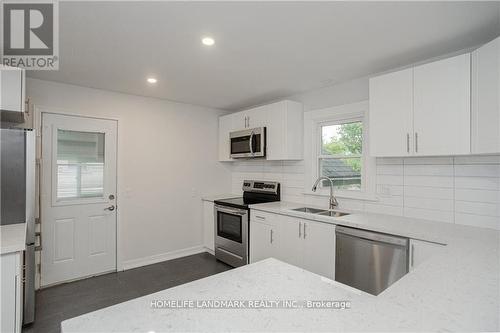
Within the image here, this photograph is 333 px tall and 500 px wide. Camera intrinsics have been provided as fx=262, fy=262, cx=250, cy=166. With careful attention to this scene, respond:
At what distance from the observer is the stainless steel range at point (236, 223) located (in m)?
3.46

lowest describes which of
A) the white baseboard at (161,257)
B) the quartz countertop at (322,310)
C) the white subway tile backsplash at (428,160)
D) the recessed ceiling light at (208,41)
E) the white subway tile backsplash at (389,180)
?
the white baseboard at (161,257)

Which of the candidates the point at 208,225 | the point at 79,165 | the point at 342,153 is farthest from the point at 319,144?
the point at 79,165

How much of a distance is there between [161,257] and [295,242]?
2143 mm

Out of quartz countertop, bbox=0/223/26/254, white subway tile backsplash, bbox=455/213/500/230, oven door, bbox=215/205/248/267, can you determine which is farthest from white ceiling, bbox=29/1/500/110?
oven door, bbox=215/205/248/267

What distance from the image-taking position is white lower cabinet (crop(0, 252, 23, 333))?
168 centimetres

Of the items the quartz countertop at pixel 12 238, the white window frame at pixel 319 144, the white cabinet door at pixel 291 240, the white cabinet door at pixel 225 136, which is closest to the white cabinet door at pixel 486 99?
the white window frame at pixel 319 144

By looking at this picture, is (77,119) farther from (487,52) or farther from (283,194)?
(487,52)

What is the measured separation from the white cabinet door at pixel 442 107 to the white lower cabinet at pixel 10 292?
3.13 m

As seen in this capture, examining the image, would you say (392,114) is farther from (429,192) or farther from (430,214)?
(430,214)

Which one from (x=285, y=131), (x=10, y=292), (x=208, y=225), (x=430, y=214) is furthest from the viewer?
(x=208, y=225)

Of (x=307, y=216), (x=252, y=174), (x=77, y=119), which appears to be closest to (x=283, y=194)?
(x=252, y=174)

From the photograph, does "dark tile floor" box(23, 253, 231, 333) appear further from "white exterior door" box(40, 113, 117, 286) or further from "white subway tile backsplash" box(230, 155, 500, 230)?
"white subway tile backsplash" box(230, 155, 500, 230)

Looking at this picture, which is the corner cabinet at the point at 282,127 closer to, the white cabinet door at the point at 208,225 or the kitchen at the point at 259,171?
the kitchen at the point at 259,171

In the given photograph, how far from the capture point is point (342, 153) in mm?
3242
